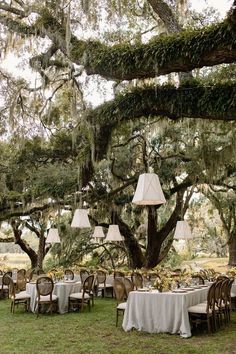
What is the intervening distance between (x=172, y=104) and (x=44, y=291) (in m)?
4.93

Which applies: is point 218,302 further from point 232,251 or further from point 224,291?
point 232,251

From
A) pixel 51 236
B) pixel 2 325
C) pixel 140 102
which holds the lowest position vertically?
pixel 2 325

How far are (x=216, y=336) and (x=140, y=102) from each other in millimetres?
3716

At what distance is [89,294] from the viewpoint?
976 centimetres

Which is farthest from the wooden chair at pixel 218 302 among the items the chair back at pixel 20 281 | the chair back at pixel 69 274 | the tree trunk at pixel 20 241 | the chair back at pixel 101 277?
the tree trunk at pixel 20 241

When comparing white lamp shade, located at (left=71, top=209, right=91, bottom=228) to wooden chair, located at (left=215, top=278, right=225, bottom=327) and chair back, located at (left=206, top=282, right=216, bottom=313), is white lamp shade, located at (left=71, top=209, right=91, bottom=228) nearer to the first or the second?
wooden chair, located at (left=215, top=278, right=225, bottom=327)

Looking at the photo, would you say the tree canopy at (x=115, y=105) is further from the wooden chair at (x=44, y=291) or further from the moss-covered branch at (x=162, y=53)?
the wooden chair at (x=44, y=291)

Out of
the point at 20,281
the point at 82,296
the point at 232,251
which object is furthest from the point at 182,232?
the point at 232,251

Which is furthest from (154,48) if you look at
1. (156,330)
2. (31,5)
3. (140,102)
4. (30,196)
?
(30,196)

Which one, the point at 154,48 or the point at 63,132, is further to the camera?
the point at 63,132

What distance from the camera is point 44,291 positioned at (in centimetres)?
914

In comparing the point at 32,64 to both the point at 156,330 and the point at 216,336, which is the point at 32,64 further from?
the point at 216,336

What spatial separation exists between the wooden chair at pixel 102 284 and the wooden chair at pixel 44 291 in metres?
2.72

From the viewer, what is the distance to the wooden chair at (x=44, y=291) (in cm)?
902
